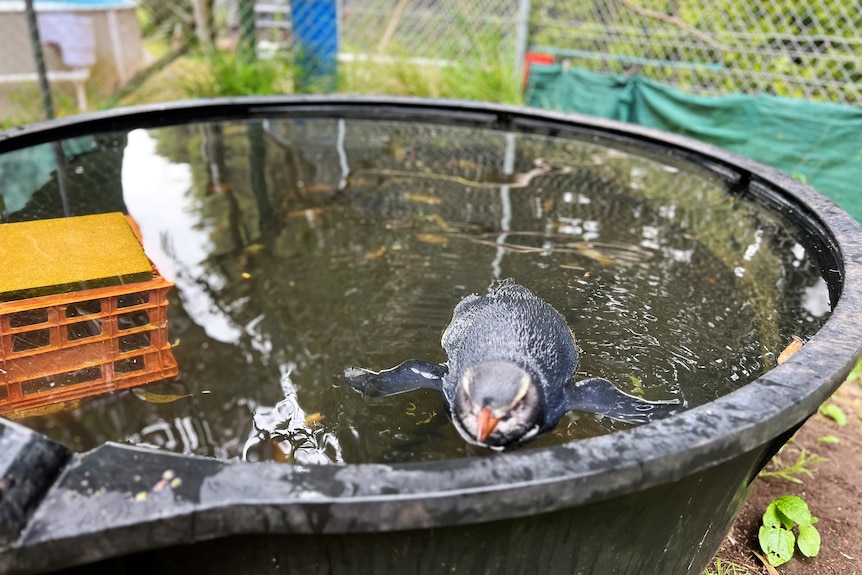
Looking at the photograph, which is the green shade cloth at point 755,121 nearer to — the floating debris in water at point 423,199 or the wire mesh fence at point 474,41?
the wire mesh fence at point 474,41

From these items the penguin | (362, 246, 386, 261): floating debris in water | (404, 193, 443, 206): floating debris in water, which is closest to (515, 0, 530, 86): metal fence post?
(404, 193, 443, 206): floating debris in water

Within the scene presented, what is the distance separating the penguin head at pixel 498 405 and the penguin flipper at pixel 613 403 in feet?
0.66

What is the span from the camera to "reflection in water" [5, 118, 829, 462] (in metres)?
1.80

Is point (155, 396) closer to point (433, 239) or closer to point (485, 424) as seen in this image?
point (485, 424)

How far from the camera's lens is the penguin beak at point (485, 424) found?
1.30 m

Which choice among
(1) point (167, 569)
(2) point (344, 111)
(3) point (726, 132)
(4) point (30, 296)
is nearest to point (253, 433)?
(4) point (30, 296)

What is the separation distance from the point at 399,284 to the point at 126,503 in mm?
1649

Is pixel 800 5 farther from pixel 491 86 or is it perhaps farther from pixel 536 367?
pixel 536 367

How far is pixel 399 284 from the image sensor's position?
2.48m

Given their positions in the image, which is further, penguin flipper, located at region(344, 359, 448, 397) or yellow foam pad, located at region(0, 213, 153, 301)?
penguin flipper, located at region(344, 359, 448, 397)

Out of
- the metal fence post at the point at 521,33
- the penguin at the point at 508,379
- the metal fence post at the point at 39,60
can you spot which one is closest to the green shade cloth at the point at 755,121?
the metal fence post at the point at 521,33

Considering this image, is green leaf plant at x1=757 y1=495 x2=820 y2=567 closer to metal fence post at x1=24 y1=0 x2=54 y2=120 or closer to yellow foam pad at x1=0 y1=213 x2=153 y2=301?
yellow foam pad at x1=0 y1=213 x2=153 y2=301

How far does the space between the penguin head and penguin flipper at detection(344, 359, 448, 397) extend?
32cm

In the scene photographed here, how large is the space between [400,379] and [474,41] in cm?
490
